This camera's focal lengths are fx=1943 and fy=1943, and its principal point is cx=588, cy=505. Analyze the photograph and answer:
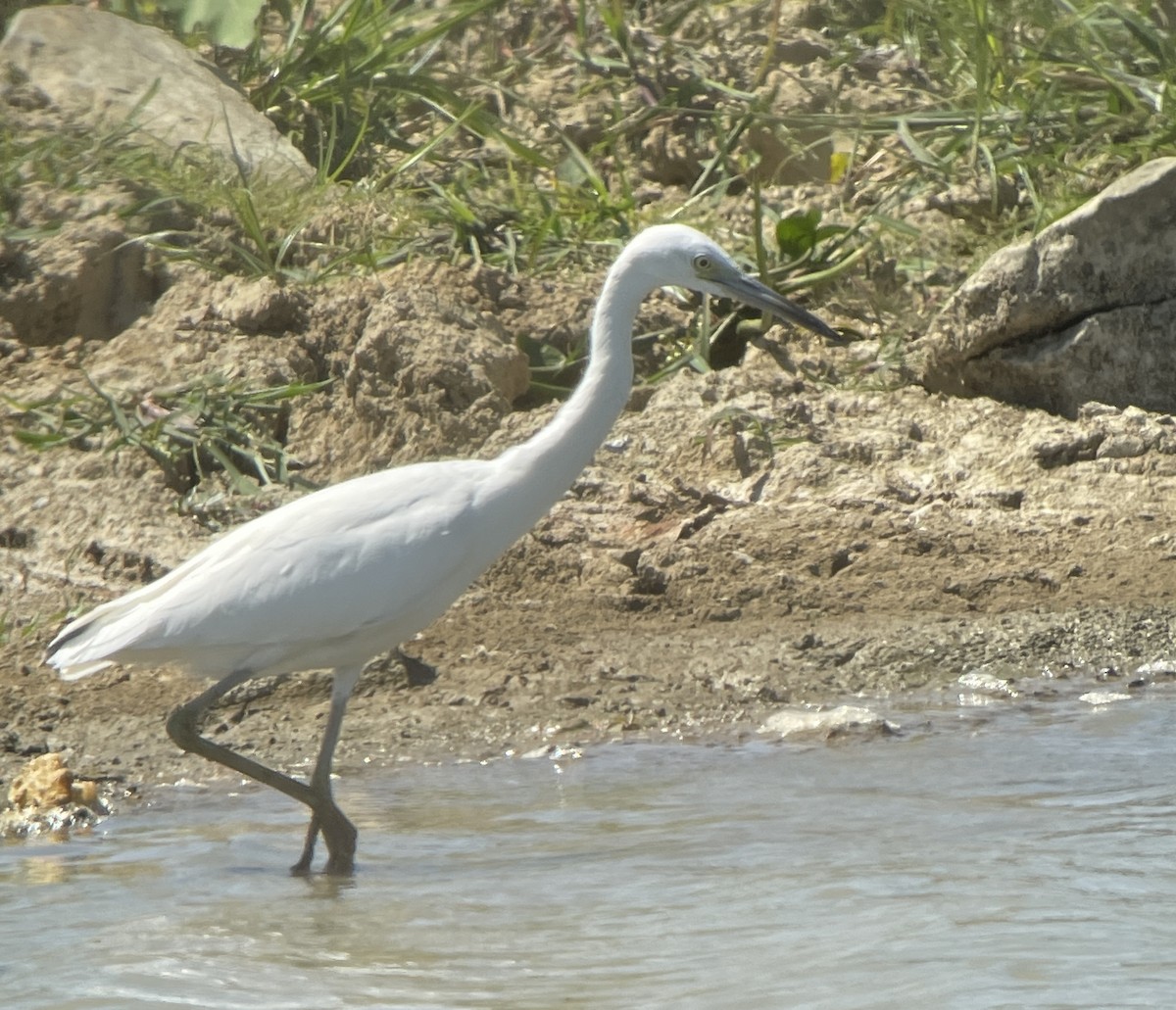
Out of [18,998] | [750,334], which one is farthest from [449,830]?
[750,334]

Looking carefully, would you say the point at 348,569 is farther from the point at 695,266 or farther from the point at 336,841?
the point at 695,266

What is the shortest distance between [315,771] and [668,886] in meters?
0.93

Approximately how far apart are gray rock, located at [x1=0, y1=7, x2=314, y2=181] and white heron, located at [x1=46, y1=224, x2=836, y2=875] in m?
3.31

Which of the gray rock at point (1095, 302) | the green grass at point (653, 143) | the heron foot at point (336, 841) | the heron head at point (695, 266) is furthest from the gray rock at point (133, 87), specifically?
the heron foot at point (336, 841)

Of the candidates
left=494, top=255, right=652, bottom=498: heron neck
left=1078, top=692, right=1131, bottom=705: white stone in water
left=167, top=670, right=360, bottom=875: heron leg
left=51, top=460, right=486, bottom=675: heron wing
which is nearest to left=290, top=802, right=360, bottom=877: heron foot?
left=167, top=670, right=360, bottom=875: heron leg

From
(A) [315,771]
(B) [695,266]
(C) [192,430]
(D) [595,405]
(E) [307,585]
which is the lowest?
(A) [315,771]

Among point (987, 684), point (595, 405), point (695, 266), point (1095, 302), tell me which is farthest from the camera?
point (1095, 302)

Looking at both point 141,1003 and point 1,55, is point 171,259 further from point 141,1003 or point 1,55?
point 141,1003

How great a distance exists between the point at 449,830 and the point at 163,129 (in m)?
4.18

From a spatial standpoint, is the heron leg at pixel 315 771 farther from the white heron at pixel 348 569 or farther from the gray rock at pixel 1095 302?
the gray rock at pixel 1095 302

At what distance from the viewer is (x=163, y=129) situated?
311 inches

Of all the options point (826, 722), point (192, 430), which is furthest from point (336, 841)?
point (192, 430)

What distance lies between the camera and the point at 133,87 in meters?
8.09

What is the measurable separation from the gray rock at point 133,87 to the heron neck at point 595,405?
130 inches
